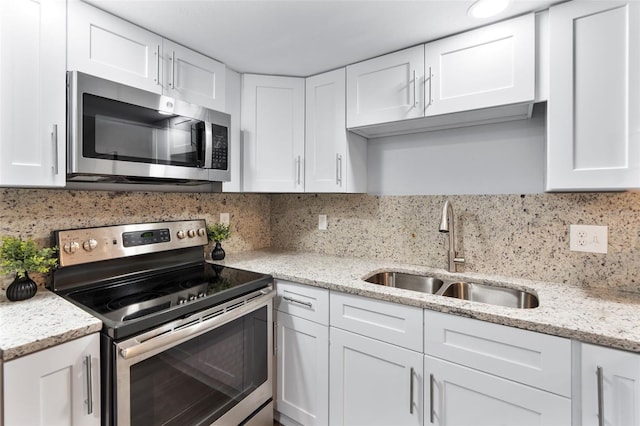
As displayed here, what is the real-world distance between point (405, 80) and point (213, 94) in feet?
3.61

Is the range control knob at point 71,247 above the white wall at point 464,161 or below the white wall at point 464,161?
below

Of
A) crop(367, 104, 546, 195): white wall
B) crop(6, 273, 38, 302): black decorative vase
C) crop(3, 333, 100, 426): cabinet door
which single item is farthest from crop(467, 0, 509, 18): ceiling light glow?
crop(6, 273, 38, 302): black decorative vase

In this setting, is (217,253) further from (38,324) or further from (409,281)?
(409,281)

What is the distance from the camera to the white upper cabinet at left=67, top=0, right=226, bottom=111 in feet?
4.37

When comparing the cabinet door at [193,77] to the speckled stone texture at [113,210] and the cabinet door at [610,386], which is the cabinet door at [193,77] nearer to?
the speckled stone texture at [113,210]

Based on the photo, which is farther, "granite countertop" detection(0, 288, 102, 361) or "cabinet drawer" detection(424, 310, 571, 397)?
"cabinet drawer" detection(424, 310, 571, 397)

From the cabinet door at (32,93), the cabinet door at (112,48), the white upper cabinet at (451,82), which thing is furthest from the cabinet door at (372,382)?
the cabinet door at (112,48)

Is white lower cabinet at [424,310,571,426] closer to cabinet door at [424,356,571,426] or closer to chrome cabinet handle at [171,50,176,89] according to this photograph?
cabinet door at [424,356,571,426]

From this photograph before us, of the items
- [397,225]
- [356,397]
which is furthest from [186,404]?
[397,225]

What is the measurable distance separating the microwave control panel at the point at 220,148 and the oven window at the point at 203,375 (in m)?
0.83

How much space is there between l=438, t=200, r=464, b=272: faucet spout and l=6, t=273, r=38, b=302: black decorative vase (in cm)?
188

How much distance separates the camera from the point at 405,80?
67.5 inches

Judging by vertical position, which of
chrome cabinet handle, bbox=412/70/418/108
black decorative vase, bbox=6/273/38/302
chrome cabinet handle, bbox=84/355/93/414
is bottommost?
chrome cabinet handle, bbox=84/355/93/414

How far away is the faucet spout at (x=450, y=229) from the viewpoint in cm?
169
